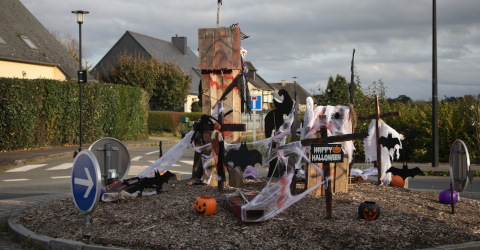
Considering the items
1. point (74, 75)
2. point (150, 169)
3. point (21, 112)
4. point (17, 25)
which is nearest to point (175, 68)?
point (74, 75)

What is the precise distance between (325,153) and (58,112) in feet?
61.3

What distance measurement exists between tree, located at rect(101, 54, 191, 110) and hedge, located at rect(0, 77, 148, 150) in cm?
1493

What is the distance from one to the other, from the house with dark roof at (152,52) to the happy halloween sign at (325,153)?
46.5 metres

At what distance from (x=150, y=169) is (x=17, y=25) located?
92.2 feet

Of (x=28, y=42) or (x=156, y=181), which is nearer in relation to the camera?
(x=156, y=181)

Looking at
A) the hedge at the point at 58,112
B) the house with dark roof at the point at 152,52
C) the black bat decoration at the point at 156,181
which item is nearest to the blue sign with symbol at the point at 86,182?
the black bat decoration at the point at 156,181

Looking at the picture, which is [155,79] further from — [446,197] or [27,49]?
[446,197]

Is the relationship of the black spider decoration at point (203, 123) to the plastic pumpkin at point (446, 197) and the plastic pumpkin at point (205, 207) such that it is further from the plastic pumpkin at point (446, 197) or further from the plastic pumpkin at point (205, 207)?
the plastic pumpkin at point (446, 197)

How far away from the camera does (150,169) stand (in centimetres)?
833

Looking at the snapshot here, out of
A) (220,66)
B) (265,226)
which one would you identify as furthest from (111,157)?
(265,226)

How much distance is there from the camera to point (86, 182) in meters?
5.90

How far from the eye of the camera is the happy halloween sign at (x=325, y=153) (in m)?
5.96

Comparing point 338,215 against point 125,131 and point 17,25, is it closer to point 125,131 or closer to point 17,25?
point 125,131

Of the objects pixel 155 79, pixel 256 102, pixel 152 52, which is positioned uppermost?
pixel 152 52
